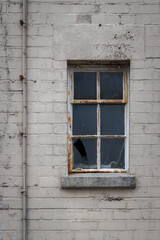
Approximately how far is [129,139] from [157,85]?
0.84m

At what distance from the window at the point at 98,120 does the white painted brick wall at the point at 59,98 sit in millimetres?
200

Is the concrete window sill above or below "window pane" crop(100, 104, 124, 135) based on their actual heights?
below

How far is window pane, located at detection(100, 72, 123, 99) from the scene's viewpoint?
4.00 metres

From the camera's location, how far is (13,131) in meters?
3.83

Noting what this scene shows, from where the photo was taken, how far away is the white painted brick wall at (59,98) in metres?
3.82

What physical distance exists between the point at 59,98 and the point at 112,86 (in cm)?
79

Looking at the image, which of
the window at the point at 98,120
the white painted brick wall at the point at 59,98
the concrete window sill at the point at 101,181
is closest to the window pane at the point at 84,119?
the window at the point at 98,120

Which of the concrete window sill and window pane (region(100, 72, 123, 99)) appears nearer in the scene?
the concrete window sill

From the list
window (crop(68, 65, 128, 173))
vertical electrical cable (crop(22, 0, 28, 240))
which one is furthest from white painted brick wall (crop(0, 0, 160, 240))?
window (crop(68, 65, 128, 173))

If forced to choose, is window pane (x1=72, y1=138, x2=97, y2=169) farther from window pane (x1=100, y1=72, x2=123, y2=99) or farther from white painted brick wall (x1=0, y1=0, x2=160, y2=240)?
window pane (x1=100, y1=72, x2=123, y2=99)

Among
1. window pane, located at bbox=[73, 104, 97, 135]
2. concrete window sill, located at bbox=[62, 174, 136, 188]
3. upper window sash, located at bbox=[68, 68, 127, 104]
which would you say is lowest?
concrete window sill, located at bbox=[62, 174, 136, 188]

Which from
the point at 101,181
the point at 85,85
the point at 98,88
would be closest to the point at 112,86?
the point at 98,88

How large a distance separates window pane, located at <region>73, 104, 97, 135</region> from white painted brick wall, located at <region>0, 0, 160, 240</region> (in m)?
0.23

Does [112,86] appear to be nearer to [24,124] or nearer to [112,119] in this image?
[112,119]
